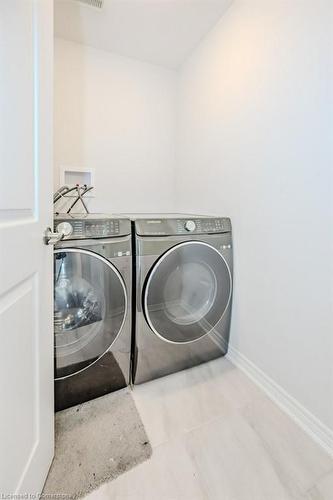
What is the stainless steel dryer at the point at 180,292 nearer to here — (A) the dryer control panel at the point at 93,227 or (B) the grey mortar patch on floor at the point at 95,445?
(A) the dryer control panel at the point at 93,227

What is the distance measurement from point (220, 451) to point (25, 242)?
1.14 metres

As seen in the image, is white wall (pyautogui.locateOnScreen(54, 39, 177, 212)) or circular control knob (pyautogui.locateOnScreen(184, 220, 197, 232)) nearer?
circular control knob (pyautogui.locateOnScreen(184, 220, 197, 232))

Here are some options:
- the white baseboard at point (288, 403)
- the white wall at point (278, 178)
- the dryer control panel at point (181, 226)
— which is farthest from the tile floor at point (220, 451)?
the dryer control panel at point (181, 226)

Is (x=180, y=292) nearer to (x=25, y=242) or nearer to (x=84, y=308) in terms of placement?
(x=84, y=308)

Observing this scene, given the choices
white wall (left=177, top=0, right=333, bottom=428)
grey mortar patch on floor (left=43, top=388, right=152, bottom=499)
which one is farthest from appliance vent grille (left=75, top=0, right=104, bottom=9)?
grey mortar patch on floor (left=43, top=388, right=152, bottom=499)

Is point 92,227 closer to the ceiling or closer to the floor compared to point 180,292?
closer to the ceiling

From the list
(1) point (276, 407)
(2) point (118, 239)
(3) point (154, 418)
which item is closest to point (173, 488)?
(3) point (154, 418)

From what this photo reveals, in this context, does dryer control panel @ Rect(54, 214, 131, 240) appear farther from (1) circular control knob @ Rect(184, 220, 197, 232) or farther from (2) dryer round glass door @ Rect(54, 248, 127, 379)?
(1) circular control knob @ Rect(184, 220, 197, 232)

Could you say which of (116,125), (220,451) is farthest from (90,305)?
(116,125)

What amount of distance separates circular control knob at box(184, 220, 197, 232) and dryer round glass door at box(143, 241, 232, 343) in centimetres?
8

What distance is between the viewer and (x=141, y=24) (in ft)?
5.37

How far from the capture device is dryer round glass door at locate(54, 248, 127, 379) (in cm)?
110

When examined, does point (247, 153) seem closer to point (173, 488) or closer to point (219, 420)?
point (219, 420)

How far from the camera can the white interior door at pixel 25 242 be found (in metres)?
0.57
